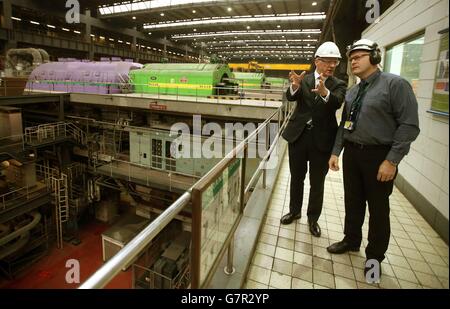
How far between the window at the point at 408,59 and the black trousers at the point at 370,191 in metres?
2.50

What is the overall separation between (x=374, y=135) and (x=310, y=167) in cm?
78

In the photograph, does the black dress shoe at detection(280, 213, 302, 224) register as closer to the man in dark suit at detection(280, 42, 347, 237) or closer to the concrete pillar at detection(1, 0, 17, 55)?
the man in dark suit at detection(280, 42, 347, 237)

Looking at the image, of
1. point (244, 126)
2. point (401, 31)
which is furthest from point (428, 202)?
point (244, 126)

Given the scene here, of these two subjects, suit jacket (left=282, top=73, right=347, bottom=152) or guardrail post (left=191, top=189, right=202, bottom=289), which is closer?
guardrail post (left=191, top=189, right=202, bottom=289)

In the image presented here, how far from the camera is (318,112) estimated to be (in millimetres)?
2422

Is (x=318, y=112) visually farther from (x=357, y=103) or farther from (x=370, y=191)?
(x=370, y=191)

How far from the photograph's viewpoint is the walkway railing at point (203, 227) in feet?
2.94

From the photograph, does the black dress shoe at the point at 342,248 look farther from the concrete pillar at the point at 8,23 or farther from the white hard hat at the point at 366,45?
the concrete pillar at the point at 8,23

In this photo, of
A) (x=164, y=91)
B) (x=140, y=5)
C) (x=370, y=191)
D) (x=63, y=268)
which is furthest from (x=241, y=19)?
(x=370, y=191)

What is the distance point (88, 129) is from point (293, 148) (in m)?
11.2

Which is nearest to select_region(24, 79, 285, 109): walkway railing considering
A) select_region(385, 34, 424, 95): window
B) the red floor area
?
select_region(385, 34, 424, 95): window

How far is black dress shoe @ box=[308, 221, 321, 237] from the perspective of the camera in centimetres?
262

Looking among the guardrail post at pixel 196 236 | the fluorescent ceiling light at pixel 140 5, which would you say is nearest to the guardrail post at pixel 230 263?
the guardrail post at pixel 196 236
